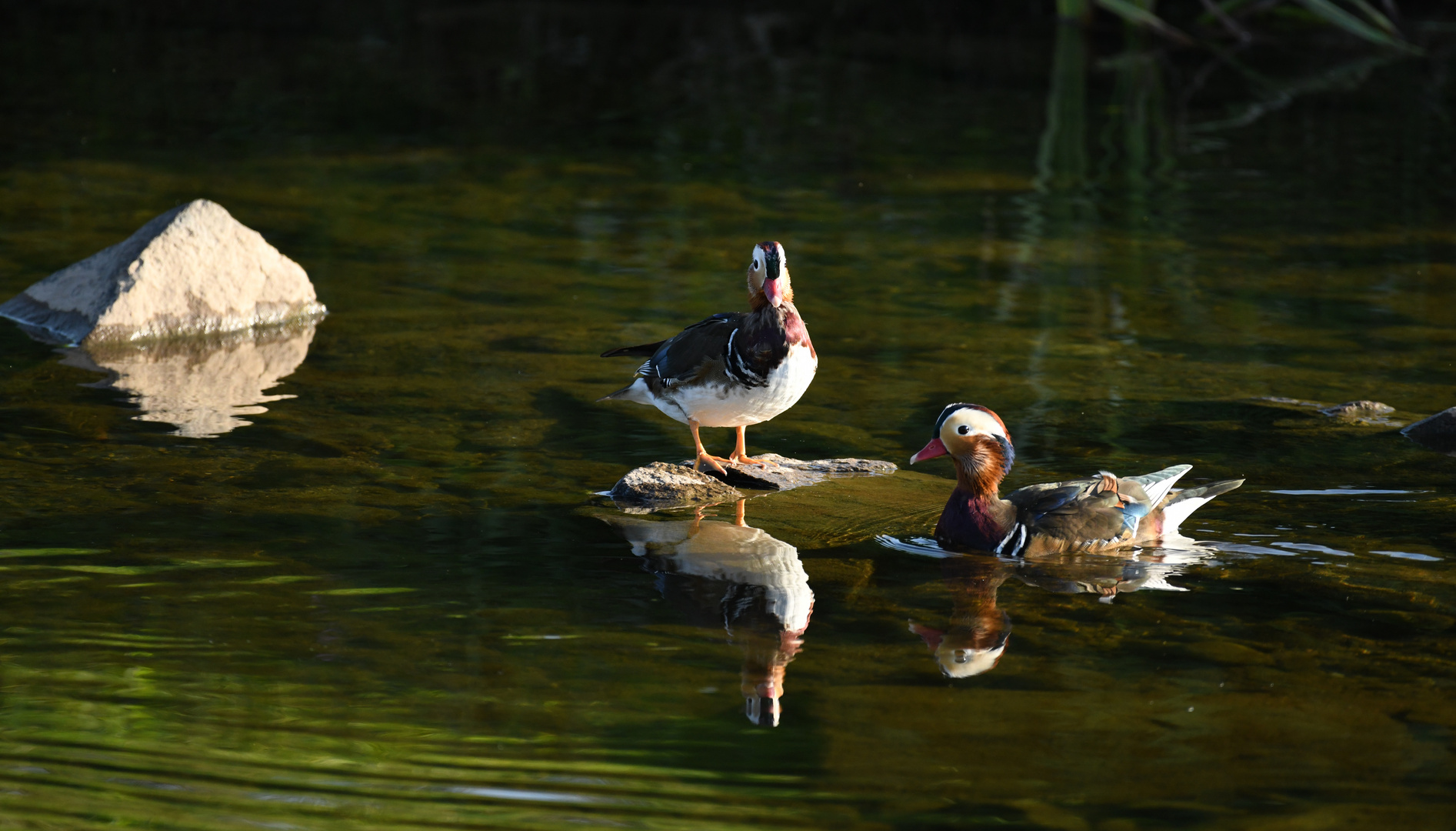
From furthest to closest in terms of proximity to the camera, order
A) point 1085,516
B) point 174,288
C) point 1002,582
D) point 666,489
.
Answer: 1. point 174,288
2. point 666,489
3. point 1085,516
4. point 1002,582

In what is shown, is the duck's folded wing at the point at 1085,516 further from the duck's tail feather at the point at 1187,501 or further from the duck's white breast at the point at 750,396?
the duck's white breast at the point at 750,396

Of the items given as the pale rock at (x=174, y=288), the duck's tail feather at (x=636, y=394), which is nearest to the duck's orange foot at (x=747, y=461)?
the duck's tail feather at (x=636, y=394)

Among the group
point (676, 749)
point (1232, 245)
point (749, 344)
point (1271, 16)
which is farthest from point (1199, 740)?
point (1271, 16)

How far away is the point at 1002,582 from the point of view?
5.84m

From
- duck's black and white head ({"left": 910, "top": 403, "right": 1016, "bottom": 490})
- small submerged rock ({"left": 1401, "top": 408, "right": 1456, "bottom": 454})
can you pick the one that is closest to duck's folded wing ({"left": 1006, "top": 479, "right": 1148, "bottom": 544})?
duck's black and white head ({"left": 910, "top": 403, "right": 1016, "bottom": 490})

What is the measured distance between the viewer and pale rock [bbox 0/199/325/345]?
9.49 meters

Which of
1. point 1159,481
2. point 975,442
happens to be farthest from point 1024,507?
point 1159,481

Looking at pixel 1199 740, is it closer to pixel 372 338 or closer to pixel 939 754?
pixel 939 754

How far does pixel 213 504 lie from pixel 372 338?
10.0 ft

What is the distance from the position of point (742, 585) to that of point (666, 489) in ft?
3.28

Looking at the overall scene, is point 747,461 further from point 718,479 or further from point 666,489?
point 666,489

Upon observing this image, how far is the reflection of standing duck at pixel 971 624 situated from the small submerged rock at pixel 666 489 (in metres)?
1.26

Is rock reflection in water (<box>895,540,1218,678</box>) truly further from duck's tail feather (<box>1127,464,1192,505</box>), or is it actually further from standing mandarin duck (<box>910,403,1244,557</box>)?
duck's tail feather (<box>1127,464,1192,505</box>)

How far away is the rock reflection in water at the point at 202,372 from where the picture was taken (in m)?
7.96
